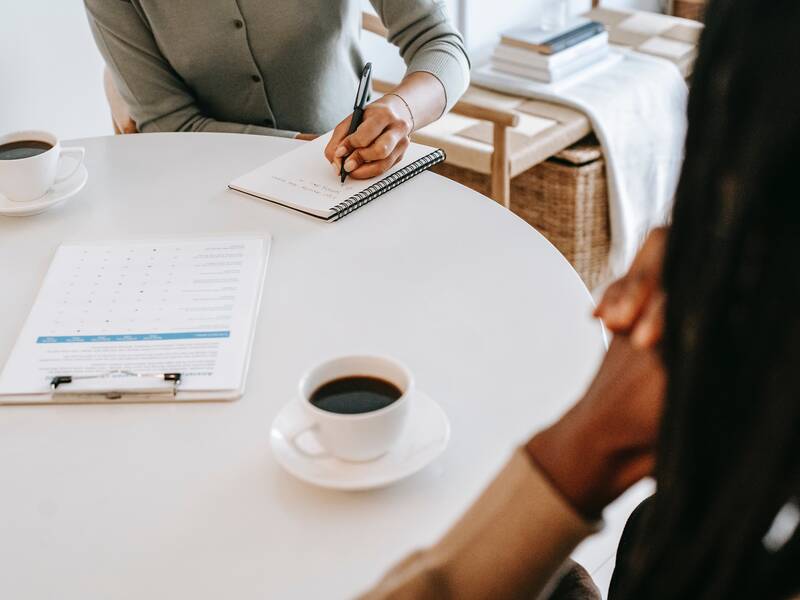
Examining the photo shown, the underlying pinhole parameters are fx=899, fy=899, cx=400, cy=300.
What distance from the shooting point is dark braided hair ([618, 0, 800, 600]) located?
0.36m

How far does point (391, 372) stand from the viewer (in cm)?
76

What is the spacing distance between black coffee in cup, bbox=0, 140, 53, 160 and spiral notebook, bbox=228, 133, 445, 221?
0.26 metres

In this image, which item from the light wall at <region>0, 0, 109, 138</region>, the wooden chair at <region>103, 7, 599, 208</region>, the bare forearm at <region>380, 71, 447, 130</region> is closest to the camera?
the bare forearm at <region>380, 71, 447, 130</region>

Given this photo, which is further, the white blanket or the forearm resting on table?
the white blanket

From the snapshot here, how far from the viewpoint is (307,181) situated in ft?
3.99

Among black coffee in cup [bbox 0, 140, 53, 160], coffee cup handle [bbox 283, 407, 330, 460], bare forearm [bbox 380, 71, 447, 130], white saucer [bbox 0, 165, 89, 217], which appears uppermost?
black coffee in cup [bbox 0, 140, 53, 160]

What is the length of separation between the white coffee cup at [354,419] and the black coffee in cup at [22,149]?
66 centimetres

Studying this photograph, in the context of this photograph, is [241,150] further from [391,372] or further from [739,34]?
[739,34]

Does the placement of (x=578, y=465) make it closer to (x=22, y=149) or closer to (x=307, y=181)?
(x=307, y=181)

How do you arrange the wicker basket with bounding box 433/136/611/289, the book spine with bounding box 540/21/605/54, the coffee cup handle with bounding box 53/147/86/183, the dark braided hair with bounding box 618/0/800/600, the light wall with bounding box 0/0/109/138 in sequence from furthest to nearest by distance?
the book spine with bounding box 540/21/605/54 → the wicker basket with bounding box 433/136/611/289 → the light wall with bounding box 0/0/109/138 → the coffee cup handle with bounding box 53/147/86/183 → the dark braided hair with bounding box 618/0/800/600

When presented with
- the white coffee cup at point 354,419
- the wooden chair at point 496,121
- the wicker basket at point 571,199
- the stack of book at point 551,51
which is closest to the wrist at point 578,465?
the white coffee cup at point 354,419

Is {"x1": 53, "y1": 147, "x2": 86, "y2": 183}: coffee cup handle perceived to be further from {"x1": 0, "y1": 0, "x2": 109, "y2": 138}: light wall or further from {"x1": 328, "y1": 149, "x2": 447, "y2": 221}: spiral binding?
{"x1": 0, "y1": 0, "x2": 109, "y2": 138}: light wall

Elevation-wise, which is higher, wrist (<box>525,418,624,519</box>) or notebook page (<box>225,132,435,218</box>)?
wrist (<box>525,418,624,519</box>)

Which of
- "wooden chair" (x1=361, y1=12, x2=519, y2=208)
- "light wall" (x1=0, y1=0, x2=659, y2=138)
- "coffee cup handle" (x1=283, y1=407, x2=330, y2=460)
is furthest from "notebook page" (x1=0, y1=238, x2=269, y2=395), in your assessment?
"light wall" (x1=0, y1=0, x2=659, y2=138)
